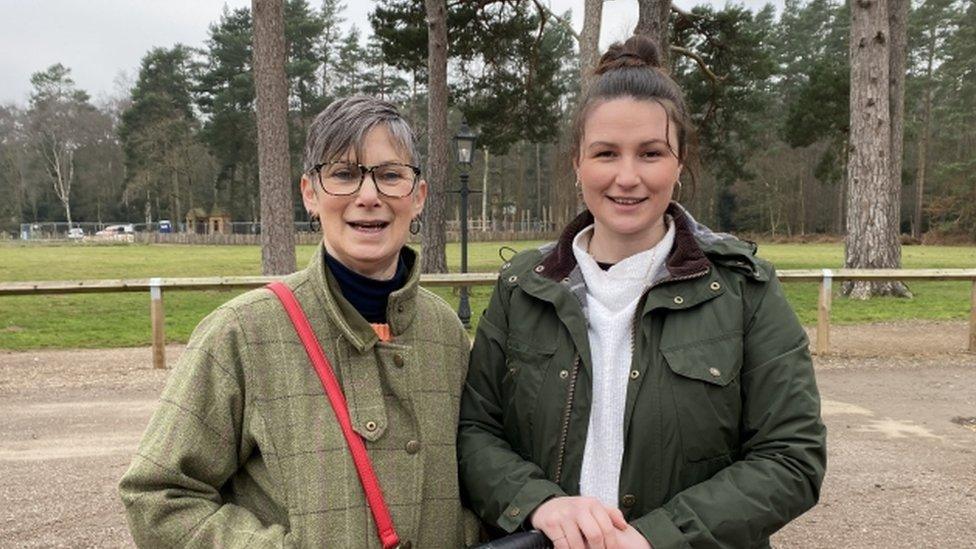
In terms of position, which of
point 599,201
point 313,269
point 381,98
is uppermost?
point 381,98

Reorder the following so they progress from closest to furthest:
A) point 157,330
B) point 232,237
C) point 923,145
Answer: point 157,330, point 923,145, point 232,237

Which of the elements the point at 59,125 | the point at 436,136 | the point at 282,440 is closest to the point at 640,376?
the point at 282,440

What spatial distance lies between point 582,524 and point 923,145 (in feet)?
166

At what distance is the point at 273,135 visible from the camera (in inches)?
410

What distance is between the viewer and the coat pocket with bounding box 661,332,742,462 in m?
1.51

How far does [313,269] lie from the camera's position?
1625 millimetres

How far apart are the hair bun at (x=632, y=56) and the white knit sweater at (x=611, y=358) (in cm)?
42

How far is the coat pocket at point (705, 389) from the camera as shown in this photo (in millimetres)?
1506

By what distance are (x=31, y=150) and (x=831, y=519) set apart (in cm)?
6843

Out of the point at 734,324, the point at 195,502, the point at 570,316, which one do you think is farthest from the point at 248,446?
the point at 734,324

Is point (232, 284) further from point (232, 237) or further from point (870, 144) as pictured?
point (232, 237)

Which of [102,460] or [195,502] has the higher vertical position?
[195,502]

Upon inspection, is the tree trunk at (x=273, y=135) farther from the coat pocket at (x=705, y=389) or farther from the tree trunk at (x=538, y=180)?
the tree trunk at (x=538, y=180)

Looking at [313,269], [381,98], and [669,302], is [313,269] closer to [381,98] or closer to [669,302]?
[381,98]
